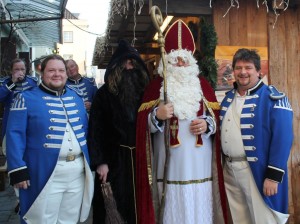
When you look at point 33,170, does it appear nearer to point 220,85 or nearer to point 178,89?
point 178,89

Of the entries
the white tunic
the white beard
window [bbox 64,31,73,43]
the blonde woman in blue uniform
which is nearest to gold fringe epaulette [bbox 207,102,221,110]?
the white beard

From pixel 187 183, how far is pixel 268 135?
80 cm

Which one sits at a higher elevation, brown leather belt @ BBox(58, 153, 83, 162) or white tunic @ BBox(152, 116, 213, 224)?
brown leather belt @ BBox(58, 153, 83, 162)

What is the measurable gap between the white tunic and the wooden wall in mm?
1629

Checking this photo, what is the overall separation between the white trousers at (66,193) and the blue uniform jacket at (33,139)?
0.10m

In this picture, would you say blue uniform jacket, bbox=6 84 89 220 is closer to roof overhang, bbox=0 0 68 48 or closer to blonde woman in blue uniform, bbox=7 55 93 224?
blonde woman in blue uniform, bbox=7 55 93 224

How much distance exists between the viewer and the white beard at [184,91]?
131 inches

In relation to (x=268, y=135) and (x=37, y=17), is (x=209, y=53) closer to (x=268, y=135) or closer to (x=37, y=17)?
(x=268, y=135)

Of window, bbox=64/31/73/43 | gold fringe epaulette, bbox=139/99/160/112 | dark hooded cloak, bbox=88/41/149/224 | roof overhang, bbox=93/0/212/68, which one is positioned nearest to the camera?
gold fringe epaulette, bbox=139/99/160/112

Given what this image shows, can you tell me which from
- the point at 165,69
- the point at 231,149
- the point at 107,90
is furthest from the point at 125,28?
the point at 231,149

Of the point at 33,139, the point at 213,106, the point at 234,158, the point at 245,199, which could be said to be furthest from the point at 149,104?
the point at 245,199

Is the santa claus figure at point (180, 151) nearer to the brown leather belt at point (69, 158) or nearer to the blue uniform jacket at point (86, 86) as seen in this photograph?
the brown leather belt at point (69, 158)

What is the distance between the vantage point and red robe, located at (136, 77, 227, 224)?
11.0 ft

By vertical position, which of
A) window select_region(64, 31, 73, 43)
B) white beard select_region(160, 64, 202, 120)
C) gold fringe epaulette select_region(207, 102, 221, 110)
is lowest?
gold fringe epaulette select_region(207, 102, 221, 110)
